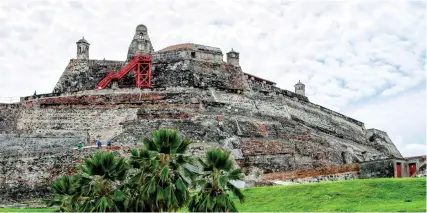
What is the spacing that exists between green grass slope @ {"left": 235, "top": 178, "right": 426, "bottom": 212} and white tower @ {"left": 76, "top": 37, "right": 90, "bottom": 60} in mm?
32714

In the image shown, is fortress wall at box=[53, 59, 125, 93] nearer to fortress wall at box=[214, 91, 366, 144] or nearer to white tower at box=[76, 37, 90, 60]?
white tower at box=[76, 37, 90, 60]

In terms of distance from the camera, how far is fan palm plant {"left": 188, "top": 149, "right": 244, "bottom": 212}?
22469 mm

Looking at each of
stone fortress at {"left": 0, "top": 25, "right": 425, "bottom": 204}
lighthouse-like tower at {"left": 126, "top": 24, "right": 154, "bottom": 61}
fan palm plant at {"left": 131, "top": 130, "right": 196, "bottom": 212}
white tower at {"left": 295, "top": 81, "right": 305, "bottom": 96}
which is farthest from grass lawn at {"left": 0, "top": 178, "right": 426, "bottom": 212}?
white tower at {"left": 295, "top": 81, "right": 305, "bottom": 96}

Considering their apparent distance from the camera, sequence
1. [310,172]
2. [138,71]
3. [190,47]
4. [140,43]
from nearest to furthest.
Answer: [310,172], [138,71], [190,47], [140,43]

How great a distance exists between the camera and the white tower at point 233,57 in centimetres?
6122

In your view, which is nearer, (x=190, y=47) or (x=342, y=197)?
(x=342, y=197)

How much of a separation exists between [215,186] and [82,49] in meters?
40.5

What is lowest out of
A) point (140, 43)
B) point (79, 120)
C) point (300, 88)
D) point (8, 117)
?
point (79, 120)

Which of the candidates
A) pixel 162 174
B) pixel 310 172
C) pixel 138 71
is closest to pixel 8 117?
pixel 138 71

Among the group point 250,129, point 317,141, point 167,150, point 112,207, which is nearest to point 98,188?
point 112,207

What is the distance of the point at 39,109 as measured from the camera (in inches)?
2009

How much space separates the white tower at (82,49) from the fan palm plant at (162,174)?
37890 mm

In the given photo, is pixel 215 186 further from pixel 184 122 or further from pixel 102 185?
pixel 184 122

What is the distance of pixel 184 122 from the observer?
4816 centimetres
